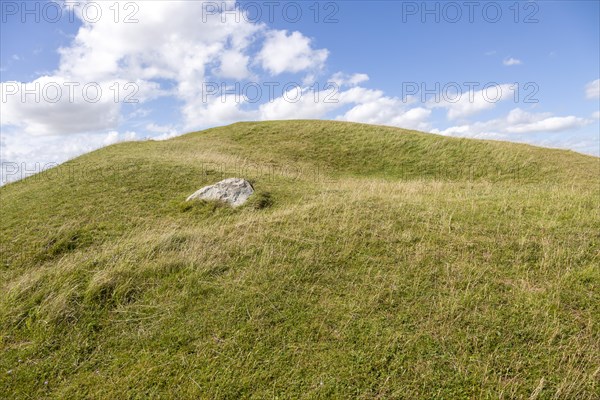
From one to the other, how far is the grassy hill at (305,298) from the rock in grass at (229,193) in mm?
622

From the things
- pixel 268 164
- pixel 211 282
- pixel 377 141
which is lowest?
pixel 211 282

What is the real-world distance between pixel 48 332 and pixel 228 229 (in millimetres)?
5707

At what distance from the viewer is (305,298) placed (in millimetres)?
8477

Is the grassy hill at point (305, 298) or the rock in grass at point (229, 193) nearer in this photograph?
the grassy hill at point (305, 298)

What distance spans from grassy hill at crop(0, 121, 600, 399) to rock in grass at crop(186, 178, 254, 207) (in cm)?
62

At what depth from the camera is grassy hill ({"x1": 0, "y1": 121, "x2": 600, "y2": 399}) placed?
646 centimetres

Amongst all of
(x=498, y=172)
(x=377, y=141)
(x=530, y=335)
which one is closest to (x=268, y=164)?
(x=377, y=141)

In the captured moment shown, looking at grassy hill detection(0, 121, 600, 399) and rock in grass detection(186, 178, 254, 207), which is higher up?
rock in grass detection(186, 178, 254, 207)

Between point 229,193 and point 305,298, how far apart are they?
901 cm

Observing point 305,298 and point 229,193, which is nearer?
point 305,298

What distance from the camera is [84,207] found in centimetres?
1560

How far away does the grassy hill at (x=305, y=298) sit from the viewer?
254 inches

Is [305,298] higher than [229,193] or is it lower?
lower

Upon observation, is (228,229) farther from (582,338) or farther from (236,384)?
(582,338)
